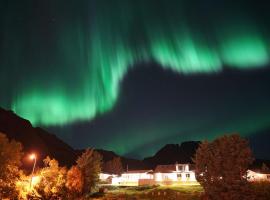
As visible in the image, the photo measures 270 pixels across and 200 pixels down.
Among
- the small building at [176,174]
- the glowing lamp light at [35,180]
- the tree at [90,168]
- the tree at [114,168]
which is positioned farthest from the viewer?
the tree at [114,168]

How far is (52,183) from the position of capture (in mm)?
53750

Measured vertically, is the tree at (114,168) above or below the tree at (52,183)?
above

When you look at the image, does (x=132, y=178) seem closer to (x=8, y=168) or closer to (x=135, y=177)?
(x=135, y=177)

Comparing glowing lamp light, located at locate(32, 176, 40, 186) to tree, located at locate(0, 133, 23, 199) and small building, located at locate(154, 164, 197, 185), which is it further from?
small building, located at locate(154, 164, 197, 185)

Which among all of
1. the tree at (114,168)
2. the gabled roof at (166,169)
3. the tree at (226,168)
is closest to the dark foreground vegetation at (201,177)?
the tree at (226,168)

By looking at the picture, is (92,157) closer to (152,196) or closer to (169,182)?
(152,196)

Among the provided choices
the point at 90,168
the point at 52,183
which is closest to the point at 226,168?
the point at 52,183

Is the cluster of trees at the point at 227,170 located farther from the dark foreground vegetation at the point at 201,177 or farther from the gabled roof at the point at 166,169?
the gabled roof at the point at 166,169

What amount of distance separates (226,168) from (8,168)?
1407 inches

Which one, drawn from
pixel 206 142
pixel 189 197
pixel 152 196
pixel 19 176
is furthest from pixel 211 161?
pixel 19 176

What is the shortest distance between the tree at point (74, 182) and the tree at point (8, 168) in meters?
8.97

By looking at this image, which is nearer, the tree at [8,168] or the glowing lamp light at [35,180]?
the tree at [8,168]

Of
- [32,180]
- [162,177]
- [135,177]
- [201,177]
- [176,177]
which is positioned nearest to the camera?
[32,180]

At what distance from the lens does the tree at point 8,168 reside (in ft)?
154
